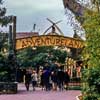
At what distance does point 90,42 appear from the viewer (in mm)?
19109

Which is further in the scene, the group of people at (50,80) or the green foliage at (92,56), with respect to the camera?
the group of people at (50,80)

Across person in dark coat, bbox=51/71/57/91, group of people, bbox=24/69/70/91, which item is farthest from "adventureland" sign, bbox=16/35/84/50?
person in dark coat, bbox=51/71/57/91

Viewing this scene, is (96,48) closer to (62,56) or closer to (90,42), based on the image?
(90,42)

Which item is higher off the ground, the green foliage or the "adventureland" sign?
the "adventureland" sign

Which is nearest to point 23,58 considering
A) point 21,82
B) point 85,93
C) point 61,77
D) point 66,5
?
point 21,82

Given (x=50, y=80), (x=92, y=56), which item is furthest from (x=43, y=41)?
(x=92, y=56)

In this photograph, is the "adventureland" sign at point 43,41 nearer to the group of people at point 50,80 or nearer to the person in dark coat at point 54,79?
the group of people at point 50,80

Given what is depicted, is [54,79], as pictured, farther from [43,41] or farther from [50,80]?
[43,41]

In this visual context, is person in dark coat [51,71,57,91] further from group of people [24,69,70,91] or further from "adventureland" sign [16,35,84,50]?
"adventureland" sign [16,35,84,50]

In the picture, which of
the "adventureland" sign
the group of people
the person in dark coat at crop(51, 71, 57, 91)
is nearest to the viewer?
the group of people

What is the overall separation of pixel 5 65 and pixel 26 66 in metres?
28.2

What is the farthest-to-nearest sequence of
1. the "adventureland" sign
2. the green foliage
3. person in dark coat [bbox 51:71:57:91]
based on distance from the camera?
the "adventureland" sign
person in dark coat [bbox 51:71:57:91]
the green foliage

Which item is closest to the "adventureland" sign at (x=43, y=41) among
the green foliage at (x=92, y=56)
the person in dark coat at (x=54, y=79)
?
the person in dark coat at (x=54, y=79)

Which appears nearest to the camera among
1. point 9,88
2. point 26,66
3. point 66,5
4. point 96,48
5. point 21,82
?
point 96,48
